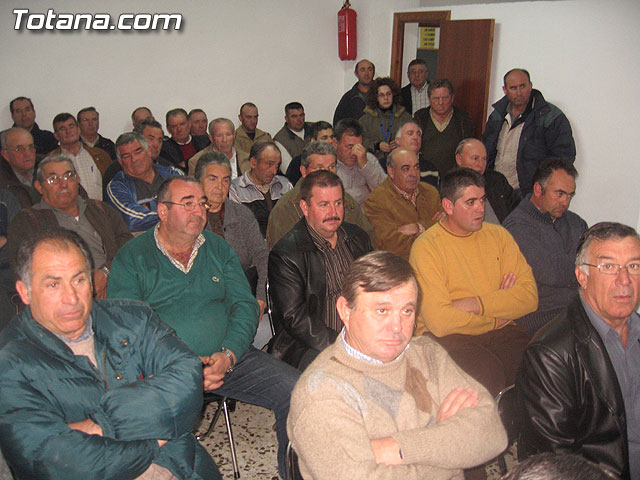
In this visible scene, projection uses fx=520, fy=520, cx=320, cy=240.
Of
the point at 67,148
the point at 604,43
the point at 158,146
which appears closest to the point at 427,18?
the point at 604,43

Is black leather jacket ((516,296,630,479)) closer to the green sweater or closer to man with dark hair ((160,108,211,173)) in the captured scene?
the green sweater

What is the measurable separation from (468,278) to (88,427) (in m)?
1.75

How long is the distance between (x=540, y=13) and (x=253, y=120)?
3.27 metres

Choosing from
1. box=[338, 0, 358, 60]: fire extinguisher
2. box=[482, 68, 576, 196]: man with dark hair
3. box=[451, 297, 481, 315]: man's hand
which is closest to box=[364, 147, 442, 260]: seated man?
box=[451, 297, 481, 315]: man's hand

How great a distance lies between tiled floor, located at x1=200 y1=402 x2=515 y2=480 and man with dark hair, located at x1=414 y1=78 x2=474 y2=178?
9.84 ft

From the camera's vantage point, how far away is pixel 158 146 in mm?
4758

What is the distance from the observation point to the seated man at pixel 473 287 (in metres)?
2.38

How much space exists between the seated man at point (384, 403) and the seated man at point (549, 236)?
4.91 ft

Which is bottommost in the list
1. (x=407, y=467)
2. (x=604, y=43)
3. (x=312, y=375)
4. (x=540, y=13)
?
Result: (x=407, y=467)

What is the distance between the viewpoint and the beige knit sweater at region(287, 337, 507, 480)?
1311 millimetres

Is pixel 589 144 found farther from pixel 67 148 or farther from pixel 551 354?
pixel 67 148

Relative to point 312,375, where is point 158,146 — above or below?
above

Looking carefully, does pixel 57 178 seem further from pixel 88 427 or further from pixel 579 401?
pixel 579 401

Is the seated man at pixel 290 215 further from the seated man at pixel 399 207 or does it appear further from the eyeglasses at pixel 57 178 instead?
the eyeglasses at pixel 57 178
